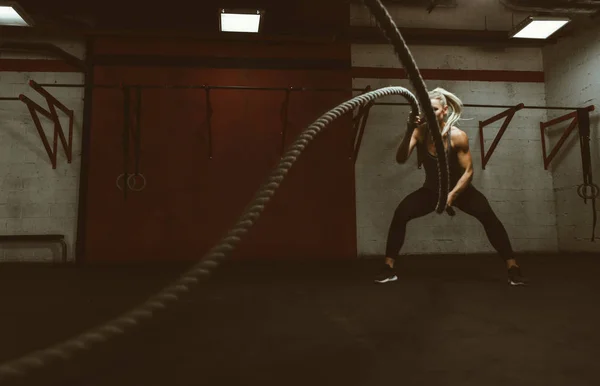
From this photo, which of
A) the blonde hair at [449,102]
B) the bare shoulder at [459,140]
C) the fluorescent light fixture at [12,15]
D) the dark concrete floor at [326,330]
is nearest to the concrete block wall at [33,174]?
the fluorescent light fixture at [12,15]

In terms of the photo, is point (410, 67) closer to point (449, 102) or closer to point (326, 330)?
point (326, 330)

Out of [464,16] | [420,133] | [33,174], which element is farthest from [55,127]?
[464,16]

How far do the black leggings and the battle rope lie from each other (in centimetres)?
120

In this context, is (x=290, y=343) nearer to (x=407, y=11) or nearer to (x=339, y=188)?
(x=339, y=188)

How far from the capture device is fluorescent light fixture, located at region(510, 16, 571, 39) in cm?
469

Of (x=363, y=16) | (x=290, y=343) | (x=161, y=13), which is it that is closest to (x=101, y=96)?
(x=161, y=13)

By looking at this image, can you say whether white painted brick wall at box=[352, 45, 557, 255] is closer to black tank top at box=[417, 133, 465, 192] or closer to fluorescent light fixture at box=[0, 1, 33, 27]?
black tank top at box=[417, 133, 465, 192]

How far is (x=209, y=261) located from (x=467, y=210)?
2630 millimetres

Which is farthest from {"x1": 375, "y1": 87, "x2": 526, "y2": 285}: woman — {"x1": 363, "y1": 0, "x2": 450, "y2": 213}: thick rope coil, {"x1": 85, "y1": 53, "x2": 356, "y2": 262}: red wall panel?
{"x1": 85, "y1": 53, "x2": 356, "y2": 262}: red wall panel

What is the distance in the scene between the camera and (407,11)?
19.0ft

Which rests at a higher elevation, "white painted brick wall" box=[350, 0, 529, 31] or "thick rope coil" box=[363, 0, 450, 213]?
"white painted brick wall" box=[350, 0, 529, 31]

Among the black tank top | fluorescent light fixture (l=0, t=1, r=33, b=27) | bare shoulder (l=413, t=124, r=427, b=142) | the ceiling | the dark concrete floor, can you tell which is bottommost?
the dark concrete floor

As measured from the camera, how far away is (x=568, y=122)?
5465 millimetres

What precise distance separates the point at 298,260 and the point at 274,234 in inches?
17.4
